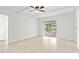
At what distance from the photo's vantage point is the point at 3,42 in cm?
277

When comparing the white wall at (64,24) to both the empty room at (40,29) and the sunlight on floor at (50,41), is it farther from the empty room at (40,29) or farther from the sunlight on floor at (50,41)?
the sunlight on floor at (50,41)

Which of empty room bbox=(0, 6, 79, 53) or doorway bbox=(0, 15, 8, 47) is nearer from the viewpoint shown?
doorway bbox=(0, 15, 8, 47)

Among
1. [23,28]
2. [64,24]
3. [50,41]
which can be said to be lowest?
[50,41]

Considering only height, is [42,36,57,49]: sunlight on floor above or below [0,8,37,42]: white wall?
below

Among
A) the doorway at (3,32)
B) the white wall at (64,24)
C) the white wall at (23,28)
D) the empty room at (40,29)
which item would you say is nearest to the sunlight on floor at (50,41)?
the empty room at (40,29)

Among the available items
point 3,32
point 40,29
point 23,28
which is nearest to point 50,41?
point 40,29

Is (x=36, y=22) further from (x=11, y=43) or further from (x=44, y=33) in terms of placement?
(x=11, y=43)

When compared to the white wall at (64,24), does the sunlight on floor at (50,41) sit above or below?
below

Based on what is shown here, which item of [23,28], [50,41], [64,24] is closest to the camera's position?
[23,28]

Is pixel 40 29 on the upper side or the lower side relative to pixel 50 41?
upper

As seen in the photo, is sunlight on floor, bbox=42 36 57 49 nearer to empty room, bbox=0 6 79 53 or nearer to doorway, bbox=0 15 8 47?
empty room, bbox=0 6 79 53

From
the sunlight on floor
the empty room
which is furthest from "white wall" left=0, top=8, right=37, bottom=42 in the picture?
the sunlight on floor

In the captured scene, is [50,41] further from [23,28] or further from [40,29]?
[23,28]

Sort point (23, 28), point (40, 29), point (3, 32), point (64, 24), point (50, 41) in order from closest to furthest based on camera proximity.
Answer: point (3, 32) → point (40, 29) → point (23, 28) → point (64, 24) → point (50, 41)
